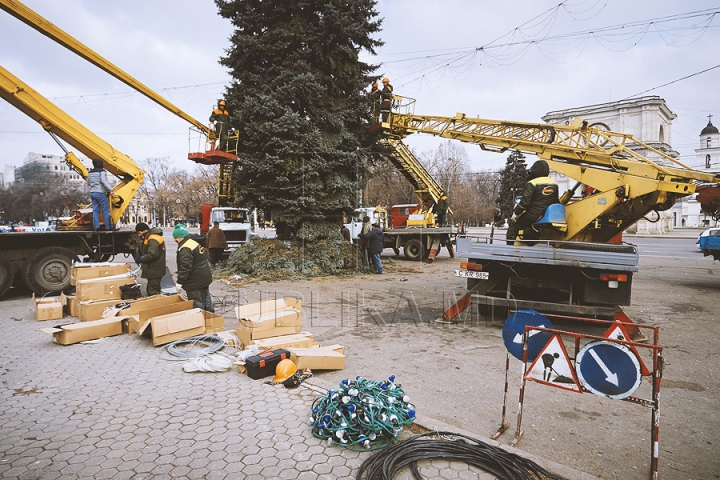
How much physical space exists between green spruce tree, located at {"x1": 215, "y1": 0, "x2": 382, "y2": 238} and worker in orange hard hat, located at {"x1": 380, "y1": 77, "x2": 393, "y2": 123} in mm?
672

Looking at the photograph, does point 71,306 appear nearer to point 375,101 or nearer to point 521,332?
point 521,332

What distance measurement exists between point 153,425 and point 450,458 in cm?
271

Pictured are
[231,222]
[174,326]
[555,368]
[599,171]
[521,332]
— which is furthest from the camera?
[231,222]

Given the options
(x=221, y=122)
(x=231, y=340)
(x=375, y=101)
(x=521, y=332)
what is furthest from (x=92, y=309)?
(x=375, y=101)

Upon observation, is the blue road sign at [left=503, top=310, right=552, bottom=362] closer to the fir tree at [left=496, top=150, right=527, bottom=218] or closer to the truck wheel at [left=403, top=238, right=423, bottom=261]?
the truck wheel at [left=403, top=238, right=423, bottom=261]

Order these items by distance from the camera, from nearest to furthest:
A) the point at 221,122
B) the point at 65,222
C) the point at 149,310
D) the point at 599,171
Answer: the point at 149,310, the point at 599,171, the point at 65,222, the point at 221,122

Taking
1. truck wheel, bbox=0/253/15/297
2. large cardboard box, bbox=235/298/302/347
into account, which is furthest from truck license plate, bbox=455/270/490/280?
truck wheel, bbox=0/253/15/297

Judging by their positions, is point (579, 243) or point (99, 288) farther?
point (99, 288)

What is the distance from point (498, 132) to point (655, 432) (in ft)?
33.2

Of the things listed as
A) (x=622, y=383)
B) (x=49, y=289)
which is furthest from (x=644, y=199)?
(x=49, y=289)

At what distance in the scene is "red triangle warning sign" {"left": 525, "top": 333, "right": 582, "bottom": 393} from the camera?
10.3 feet

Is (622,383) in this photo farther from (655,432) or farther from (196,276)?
(196,276)

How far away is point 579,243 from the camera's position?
674 centimetres

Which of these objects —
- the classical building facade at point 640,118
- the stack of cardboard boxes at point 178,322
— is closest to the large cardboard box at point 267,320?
the stack of cardboard boxes at point 178,322
